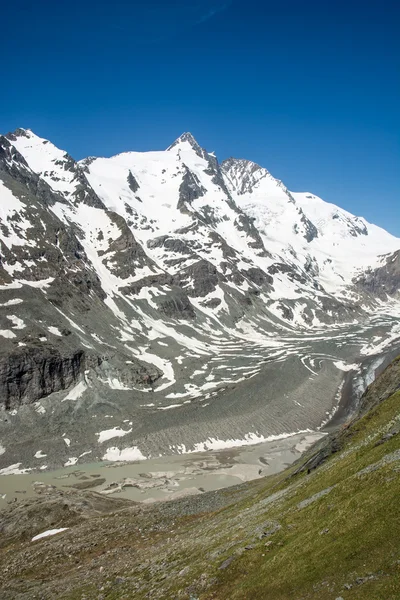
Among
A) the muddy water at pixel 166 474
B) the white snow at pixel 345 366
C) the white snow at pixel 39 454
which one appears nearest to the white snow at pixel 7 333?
the white snow at pixel 39 454

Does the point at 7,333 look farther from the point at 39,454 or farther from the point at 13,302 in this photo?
the point at 39,454

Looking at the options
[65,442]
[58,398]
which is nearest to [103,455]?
[65,442]

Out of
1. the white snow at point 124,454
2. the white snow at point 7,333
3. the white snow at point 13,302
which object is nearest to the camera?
the white snow at point 124,454

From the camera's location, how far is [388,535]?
19.8 metres

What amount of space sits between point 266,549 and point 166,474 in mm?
73486

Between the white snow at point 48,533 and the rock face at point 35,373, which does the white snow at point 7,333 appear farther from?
the white snow at point 48,533

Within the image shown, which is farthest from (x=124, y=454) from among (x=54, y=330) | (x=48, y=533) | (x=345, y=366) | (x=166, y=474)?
(x=345, y=366)

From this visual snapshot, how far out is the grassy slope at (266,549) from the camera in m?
19.9

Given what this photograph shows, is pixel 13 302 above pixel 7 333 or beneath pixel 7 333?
above

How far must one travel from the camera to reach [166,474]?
310ft

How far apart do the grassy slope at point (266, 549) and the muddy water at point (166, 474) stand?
3582 centimetres

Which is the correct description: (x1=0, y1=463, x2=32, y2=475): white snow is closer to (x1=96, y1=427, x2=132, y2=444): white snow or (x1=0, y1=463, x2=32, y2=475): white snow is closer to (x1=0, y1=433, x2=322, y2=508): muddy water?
(x1=0, y1=433, x2=322, y2=508): muddy water

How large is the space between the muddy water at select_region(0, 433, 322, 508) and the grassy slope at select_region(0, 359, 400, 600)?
35.8m

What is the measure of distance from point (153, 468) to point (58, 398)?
44.4 meters
